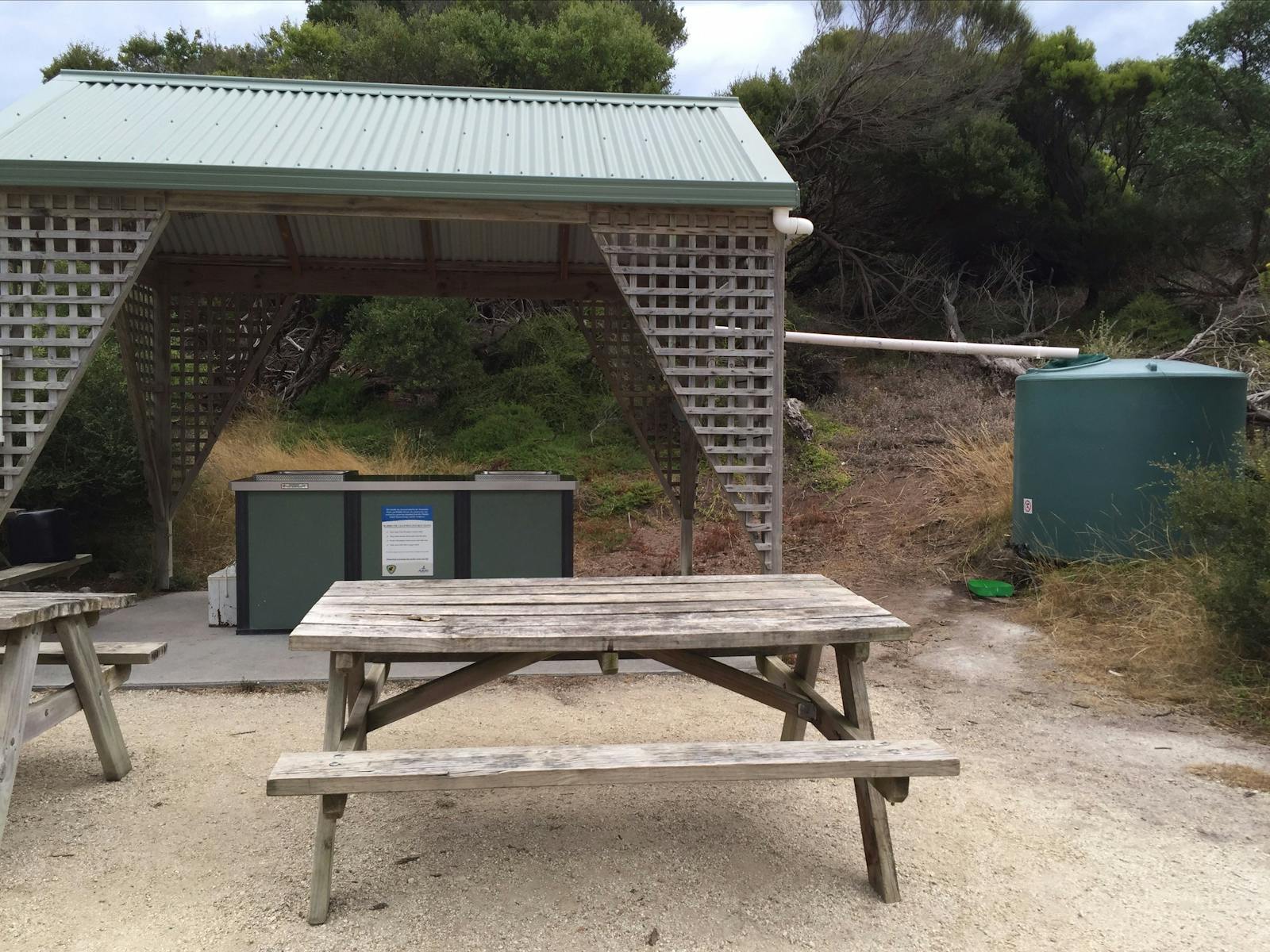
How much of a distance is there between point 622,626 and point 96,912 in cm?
176

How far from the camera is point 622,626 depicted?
2.85 meters

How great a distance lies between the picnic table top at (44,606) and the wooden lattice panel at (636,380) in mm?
4284

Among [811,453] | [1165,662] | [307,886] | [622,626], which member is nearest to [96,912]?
[307,886]

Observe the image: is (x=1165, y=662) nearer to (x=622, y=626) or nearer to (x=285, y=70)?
(x=622, y=626)

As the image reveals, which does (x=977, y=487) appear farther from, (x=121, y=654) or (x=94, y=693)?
(x=94, y=693)

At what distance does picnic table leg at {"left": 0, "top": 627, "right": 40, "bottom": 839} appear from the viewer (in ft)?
9.93

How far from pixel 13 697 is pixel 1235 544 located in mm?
5579

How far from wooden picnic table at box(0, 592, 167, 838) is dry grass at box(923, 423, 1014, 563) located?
6397 millimetres

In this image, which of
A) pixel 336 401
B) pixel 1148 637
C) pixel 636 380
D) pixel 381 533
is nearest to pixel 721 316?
pixel 636 380

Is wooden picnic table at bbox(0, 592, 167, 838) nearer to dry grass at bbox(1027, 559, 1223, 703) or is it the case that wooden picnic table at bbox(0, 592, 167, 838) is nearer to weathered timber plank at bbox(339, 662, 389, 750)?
weathered timber plank at bbox(339, 662, 389, 750)

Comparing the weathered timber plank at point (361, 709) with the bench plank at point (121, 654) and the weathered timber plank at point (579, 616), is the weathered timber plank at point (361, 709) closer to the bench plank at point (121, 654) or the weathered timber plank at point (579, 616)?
the weathered timber plank at point (579, 616)

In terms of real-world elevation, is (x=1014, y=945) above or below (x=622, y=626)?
below

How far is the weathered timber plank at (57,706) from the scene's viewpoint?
3303 millimetres

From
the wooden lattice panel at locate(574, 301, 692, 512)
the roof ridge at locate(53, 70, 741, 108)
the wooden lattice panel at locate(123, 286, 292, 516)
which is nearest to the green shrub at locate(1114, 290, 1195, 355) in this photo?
the wooden lattice panel at locate(574, 301, 692, 512)
